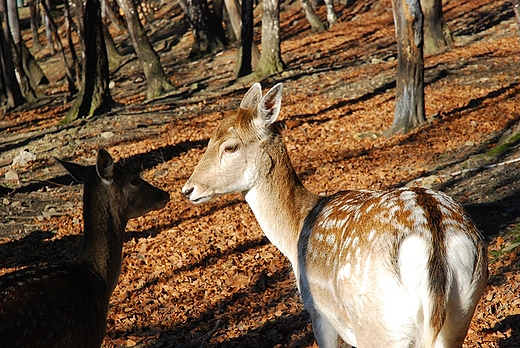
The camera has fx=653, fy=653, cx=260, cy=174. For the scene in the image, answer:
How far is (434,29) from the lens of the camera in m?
18.0

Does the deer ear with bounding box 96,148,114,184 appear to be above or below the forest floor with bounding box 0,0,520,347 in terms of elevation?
above

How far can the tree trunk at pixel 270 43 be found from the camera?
16.8m

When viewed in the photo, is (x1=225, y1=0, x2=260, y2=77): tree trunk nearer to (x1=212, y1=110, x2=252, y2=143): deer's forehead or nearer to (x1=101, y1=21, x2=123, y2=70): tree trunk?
(x1=101, y1=21, x2=123, y2=70): tree trunk

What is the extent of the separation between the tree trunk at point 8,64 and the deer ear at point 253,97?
50.3 ft

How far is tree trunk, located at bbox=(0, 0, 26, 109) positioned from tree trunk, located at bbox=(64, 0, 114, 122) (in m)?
4.59

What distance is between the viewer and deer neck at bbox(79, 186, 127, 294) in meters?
5.37

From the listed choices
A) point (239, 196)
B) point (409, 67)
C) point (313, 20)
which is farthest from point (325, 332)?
point (313, 20)

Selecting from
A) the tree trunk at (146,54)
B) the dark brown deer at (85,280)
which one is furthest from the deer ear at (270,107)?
the tree trunk at (146,54)

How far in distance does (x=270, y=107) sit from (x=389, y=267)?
2.12 metres

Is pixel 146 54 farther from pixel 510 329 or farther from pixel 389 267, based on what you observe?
pixel 389 267

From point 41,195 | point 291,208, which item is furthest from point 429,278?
point 41,195

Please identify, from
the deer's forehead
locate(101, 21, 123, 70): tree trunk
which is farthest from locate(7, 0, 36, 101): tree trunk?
the deer's forehead

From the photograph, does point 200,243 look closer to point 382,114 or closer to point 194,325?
point 194,325

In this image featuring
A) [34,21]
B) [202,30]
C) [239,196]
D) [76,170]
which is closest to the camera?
[76,170]
